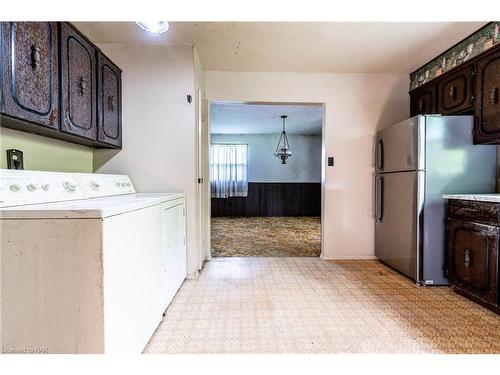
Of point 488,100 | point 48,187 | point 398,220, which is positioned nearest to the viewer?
point 48,187

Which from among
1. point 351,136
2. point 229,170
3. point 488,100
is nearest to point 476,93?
point 488,100

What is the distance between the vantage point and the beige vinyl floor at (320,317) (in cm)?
153

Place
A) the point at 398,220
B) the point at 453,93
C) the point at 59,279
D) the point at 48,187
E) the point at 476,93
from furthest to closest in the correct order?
the point at 398,220
the point at 453,93
the point at 476,93
the point at 48,187
the point at 59,279

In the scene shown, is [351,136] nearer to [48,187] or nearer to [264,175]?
[48,187]

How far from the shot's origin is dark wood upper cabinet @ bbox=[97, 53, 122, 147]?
2.19 m

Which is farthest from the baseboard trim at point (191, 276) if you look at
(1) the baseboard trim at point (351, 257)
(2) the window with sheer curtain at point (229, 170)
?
(2) the window with sheer curtain at point (229, 170)

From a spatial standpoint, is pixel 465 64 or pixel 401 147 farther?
pixel 401 147

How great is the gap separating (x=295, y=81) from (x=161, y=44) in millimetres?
1532

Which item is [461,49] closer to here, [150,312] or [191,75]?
[191,75]

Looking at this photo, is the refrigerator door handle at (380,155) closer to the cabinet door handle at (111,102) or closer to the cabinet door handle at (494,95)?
the cabinet door handle at (494,95)

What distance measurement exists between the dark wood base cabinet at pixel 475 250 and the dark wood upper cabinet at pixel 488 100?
0.60 meters

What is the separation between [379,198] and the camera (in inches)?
121

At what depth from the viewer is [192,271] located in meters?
2.63

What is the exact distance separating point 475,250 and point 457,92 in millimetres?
1447
